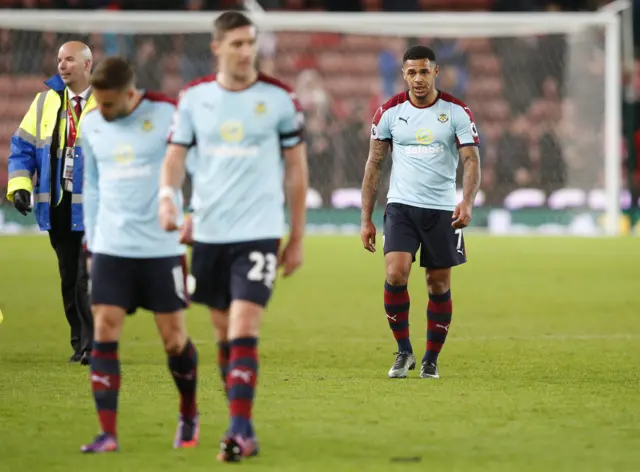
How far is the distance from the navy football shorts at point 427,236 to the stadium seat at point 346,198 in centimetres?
1561

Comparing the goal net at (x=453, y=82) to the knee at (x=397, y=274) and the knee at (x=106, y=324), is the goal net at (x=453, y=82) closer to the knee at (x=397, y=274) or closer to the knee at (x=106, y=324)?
the knee at (x=397, y=274)

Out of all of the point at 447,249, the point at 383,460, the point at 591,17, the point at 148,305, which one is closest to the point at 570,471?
the point at 383,460

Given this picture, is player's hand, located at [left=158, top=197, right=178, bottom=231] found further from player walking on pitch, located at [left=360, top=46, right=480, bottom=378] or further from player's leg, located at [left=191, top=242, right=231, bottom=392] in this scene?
player walking on pitch, located at [left=360, top=46, right=480, bottom=378]

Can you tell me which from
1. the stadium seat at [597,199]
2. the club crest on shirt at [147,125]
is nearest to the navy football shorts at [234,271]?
the club crest on shirt at [147,125]

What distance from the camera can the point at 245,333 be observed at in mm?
6141

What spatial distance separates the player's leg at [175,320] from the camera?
6387mm

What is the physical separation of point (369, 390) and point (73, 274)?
2.65 m

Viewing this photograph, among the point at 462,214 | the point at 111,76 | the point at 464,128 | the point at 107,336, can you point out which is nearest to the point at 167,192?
the point at 111,76

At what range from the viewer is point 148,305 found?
643 centimetres

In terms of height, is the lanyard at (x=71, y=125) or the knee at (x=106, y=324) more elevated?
the lanyard at (x=71, y=125)

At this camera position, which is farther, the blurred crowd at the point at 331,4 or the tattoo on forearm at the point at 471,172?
the blurred crowd at the point at 331,4

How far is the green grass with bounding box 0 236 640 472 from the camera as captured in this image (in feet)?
20.5

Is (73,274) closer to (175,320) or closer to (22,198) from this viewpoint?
(22,198)

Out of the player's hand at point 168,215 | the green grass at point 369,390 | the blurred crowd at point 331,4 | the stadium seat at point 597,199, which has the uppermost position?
the blurred crowd at point 331,4
